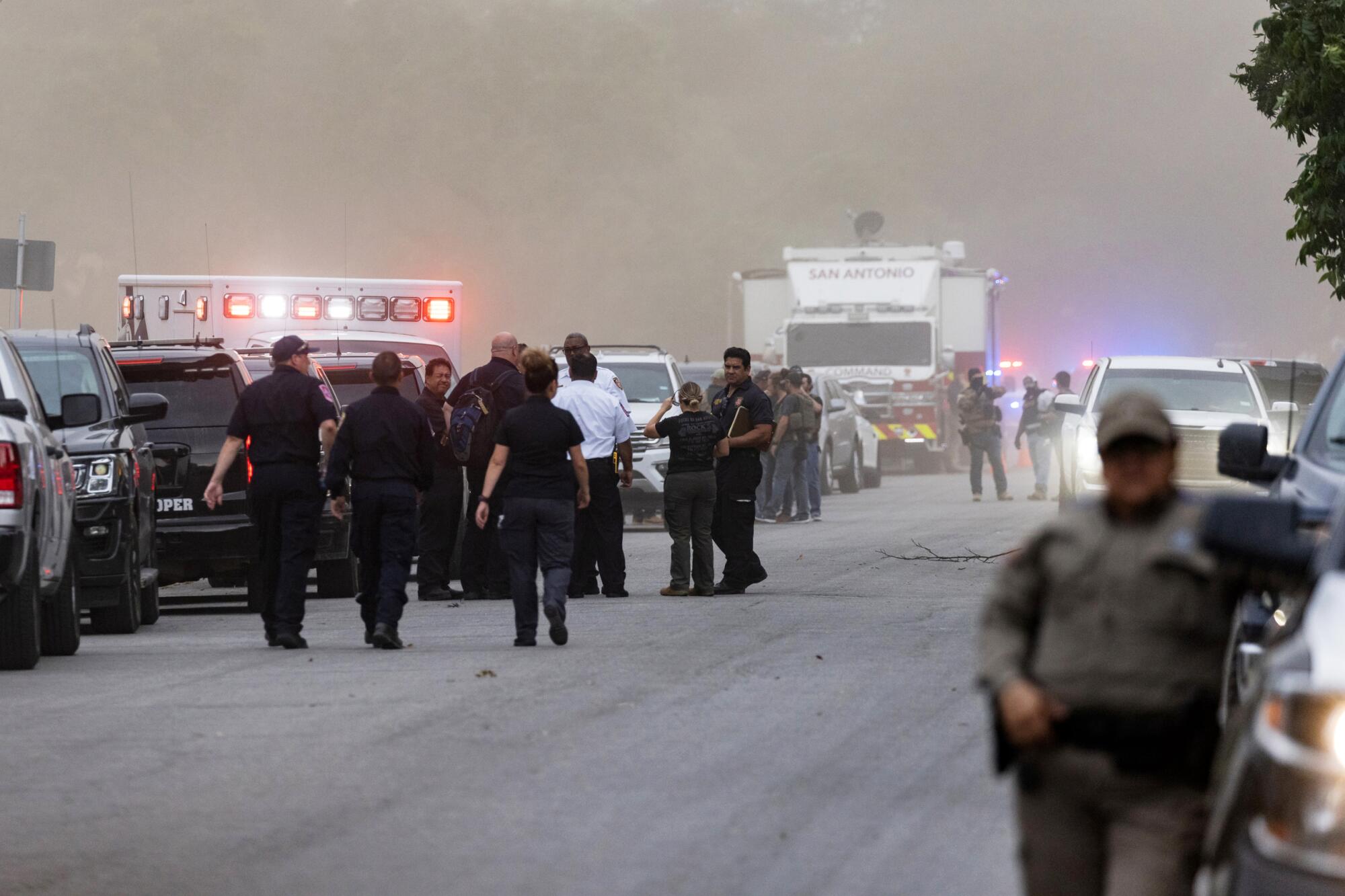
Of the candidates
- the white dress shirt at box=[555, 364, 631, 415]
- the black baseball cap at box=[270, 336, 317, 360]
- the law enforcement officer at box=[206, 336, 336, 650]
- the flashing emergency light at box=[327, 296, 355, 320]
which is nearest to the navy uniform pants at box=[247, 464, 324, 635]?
the law enforcement officer at box=[206, 336, 336, 650]

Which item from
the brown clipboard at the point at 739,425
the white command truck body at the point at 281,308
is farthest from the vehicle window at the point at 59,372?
the white command truck body at the point at 281,308

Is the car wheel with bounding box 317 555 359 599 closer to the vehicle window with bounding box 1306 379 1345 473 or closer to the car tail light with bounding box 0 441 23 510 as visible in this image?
the car tail light with bounding box 0 441 23 510

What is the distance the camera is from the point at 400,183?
76.2 meters

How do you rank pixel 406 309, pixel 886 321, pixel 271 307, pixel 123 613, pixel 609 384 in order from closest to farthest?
pixel 123 613 → pixel 609 384 → pixel 271 307 → pixel 406 309 → pixel 886 321

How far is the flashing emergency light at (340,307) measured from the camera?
23.7 m

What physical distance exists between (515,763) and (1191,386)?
15026 millimetres

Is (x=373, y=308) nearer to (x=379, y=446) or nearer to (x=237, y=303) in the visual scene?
(x=237, y=303)

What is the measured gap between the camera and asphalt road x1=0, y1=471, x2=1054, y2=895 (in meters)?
6.80

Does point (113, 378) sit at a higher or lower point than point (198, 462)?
higher

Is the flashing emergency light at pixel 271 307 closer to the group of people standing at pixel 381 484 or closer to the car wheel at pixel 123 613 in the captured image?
the car wheel at pixel 123 613

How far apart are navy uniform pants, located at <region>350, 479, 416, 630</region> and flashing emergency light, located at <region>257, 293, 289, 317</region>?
10864mm

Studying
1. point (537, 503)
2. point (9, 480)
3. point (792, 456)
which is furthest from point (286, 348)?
point (792, 456)

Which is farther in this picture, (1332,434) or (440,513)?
(440,513)

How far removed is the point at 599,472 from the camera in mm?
16188
